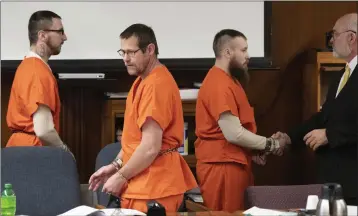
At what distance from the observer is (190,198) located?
3523 millimetres

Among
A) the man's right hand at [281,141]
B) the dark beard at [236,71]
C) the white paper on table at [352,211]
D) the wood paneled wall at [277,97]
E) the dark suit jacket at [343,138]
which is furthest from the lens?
the wood paneled wall at [277,97]

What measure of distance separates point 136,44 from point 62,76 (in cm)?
153

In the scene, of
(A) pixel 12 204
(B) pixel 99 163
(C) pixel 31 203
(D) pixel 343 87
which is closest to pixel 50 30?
(B) pixel 99 163

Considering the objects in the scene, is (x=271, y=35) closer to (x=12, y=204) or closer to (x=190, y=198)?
(x=190, y=198)

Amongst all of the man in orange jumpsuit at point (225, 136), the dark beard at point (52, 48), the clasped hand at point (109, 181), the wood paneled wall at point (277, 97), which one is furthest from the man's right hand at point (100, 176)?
the wood paneled wall at point (277, 97)

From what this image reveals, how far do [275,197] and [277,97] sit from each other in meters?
1.97

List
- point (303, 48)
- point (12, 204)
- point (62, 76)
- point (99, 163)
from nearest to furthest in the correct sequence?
Answer: point (12, 204) → point (99, 163) → point (62, 76) → point (303, 48)

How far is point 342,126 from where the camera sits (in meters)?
3.18

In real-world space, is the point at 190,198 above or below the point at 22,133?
below

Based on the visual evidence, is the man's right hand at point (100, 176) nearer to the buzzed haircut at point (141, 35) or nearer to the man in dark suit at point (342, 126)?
the buzzed haircut at point (141, 35)

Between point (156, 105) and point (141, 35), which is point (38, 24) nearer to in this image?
point (141, 35)

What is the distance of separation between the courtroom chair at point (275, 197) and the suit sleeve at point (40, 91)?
1185 millimetres

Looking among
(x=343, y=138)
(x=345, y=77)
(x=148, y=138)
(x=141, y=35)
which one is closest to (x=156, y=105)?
(x=148, y=138)

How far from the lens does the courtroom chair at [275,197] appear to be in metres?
2.70
